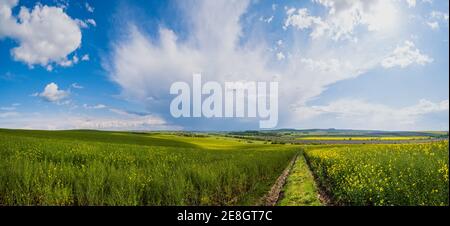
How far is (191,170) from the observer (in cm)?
1146

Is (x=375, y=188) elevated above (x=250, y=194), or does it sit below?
above

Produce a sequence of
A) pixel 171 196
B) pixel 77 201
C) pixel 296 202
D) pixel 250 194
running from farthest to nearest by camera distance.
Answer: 1. pixel 250 194
2. pixel 296 202
3. pixel 171 196
4. pixel 77 201

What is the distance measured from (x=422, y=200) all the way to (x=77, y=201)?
845 cm

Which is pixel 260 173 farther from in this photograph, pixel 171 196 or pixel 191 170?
pixel 171 196

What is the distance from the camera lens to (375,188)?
7.91m

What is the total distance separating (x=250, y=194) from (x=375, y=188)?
14.4 feet

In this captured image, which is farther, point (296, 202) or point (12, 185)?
point (296, 202)

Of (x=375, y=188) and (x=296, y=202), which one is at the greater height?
(x=375, y=188)

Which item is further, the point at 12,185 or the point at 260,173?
the point at 260,173
